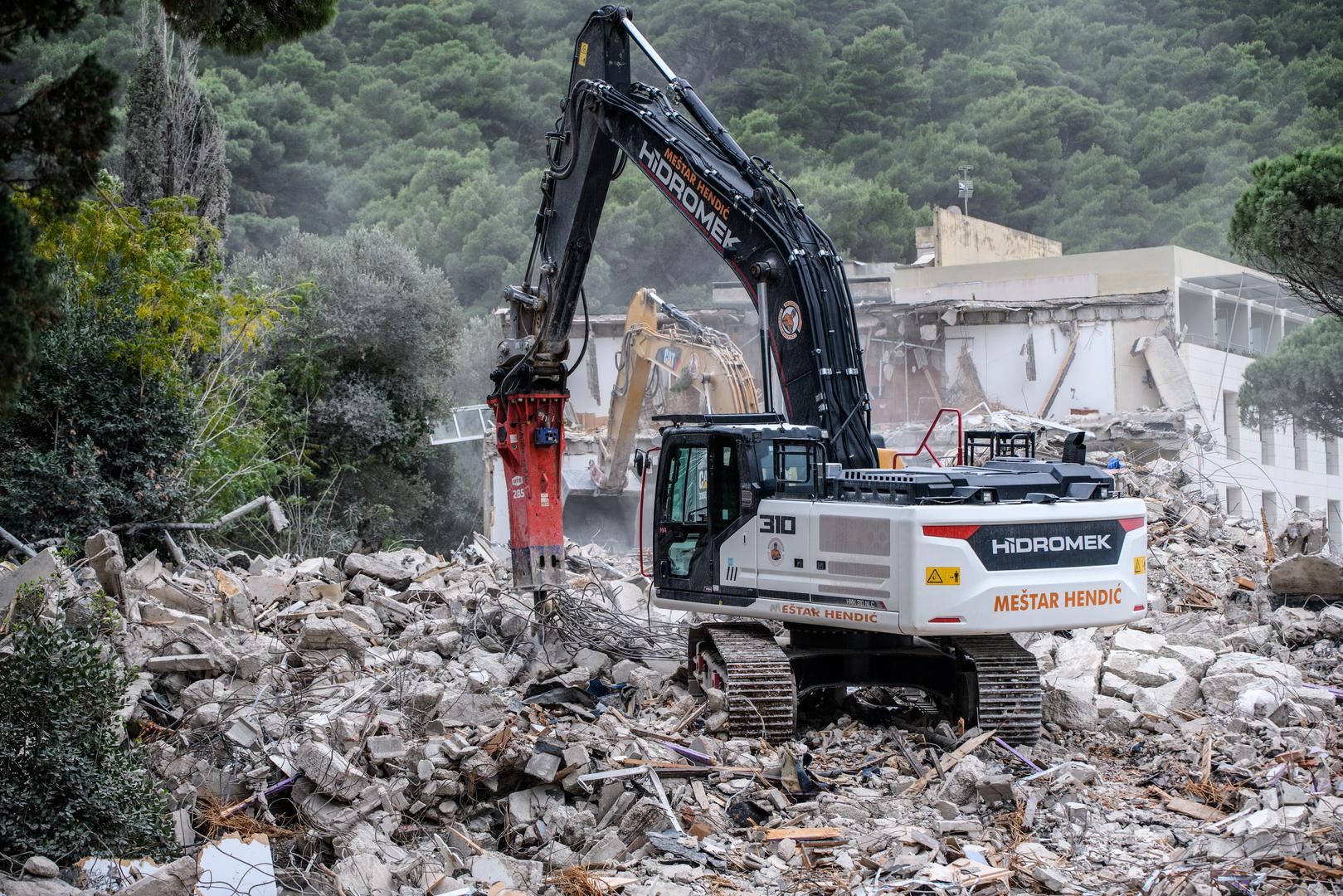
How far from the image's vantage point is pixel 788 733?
902cm

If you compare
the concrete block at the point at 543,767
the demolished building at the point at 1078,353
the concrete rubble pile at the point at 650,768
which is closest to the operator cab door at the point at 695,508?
the concrete rubble pile at the point at 650,768

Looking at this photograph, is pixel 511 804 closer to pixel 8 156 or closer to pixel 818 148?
pixel 8 156

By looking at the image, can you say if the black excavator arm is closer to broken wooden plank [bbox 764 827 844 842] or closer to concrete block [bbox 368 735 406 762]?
broken wooden plank [bbox 764 827 844 842]

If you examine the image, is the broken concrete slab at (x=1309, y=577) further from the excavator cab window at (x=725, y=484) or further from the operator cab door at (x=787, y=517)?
the excavator cab window at (x=725, y=484)

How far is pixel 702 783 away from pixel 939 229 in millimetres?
35225

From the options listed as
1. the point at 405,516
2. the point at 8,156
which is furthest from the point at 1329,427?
the point at 8,156

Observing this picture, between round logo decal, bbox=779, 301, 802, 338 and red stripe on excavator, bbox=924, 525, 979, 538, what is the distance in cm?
206

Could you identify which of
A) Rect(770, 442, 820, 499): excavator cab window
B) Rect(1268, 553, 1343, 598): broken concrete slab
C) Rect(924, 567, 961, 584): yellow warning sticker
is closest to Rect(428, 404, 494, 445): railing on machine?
Rect(1268, 553, 1343, 598): broken concrete slab

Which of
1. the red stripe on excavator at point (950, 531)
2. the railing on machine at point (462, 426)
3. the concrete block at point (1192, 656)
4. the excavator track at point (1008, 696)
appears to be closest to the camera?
the red stripe on excavator at point (950, 531)

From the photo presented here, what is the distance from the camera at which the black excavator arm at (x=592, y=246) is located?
32.2ft

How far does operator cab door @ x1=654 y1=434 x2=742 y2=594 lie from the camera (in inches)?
385

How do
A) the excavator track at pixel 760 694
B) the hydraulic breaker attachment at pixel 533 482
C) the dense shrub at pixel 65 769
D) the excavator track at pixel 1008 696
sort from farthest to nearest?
the hydraulic breaker attachment at pixel 533 482, the excavator track at pixel 1008 696, the excavator track at pixel 760 694, the dense shrub at pixel 65 769

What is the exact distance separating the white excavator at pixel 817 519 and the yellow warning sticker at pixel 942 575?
1 centimetres

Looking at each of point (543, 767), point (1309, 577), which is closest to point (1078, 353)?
point (1309, 577)
